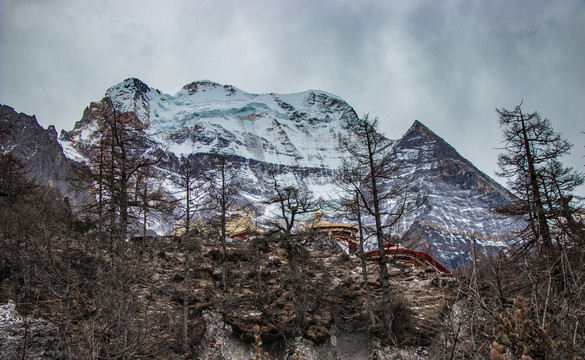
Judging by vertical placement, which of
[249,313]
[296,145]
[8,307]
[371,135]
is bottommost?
[249,313]

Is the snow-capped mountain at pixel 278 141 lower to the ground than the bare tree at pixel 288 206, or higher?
higher

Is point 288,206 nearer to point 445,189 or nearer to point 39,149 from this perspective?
point 39,149

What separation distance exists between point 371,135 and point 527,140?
207 inches

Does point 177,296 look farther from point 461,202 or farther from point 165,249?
point 461,202

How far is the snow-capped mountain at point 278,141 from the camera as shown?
10557cm

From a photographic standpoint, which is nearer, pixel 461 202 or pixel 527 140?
pixel 527 140

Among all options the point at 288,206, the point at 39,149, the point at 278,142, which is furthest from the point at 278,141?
the point at 288,206

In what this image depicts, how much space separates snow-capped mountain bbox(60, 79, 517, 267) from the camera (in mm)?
105569

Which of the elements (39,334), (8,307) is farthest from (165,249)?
(39,334)

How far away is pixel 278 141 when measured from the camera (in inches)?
5984

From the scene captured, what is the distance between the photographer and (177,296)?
44.5 ft

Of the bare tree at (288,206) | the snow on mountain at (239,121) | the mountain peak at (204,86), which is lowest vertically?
the bare tree at (288,206)

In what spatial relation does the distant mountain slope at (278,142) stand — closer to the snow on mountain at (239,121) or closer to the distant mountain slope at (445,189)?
the distant mountain slope at (445,189)

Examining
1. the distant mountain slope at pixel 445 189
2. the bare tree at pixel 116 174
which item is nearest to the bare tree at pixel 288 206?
the bare tree at pixel 116 174
